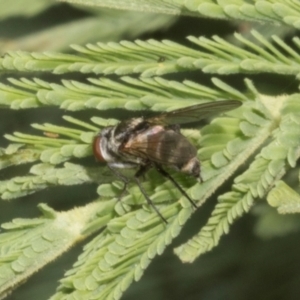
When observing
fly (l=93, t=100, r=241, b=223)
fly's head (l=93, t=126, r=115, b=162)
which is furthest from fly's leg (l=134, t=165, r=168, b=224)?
fly's head (l=93, t=126, r=115, b=162)

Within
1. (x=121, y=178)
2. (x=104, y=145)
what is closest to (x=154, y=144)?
(x=104, y=145)

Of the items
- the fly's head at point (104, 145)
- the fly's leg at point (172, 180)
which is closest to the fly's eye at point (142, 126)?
the fly's head at point (104, 145)

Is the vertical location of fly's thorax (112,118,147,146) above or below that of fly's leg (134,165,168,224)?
below

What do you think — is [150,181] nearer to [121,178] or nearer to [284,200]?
[121,178]

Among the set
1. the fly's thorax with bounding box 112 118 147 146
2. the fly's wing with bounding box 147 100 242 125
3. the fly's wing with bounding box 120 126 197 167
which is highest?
the fly's wing with bounding box 147 100 242 125

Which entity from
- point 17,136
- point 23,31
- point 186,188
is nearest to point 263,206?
point 186,188

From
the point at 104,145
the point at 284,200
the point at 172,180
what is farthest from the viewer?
the point at 104,145

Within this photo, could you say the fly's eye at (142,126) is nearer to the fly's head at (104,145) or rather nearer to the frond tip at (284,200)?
the fly's head at (104,145)

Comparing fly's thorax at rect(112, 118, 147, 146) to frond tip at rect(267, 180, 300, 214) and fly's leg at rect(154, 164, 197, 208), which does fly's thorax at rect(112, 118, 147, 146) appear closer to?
fly's leg at rect(154, 164, 197, 208)
